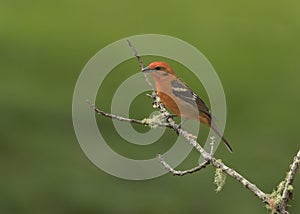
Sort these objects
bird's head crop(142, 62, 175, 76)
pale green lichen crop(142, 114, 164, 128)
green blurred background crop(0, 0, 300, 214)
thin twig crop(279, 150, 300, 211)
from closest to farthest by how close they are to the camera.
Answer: thin twig crop(279, 150, 300, 211)
pale green lichen crop(142, 114, 164, 128)
bird's head crop(142, 62, 175, 76)
green blurred background crop(0, 0, 300, 214)

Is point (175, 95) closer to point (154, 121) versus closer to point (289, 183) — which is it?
point (154, 121)

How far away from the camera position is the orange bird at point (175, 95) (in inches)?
202

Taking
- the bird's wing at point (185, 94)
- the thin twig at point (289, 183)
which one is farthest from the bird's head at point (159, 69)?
the thin twig at point (289, 183)

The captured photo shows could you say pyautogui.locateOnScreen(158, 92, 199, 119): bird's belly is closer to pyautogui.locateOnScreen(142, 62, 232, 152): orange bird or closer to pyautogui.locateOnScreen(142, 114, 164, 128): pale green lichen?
pyautogui.locateOnScreen(142, 62, 232, 152): orange bird

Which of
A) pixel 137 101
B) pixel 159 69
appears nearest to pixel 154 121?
pixel 159 69

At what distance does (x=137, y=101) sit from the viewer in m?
15.4

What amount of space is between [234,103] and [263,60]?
2392 millimetres

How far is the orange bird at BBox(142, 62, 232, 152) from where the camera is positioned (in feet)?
16.8

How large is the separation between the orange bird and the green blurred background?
8.13 m

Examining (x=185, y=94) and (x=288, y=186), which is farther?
(x=185, y=94)

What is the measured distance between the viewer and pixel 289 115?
16875mm

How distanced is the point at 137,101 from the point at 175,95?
10.1m

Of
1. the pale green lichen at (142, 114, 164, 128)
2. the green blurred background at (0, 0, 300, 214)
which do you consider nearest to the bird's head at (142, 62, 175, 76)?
the pale green lichen at (142, 114, 164, 128)

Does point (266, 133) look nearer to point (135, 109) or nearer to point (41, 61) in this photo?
point (135, 109)
